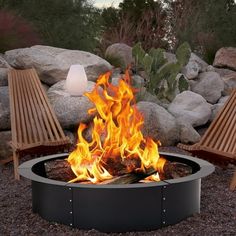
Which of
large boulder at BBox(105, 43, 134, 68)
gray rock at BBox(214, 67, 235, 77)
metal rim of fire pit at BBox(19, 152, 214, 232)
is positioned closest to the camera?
metal rim of fire pit at BBox(19, 152, 214, 232)

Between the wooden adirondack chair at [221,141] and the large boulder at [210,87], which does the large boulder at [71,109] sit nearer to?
the wooden adirondack chair at [221,141]

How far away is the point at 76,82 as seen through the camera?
21.3 feet

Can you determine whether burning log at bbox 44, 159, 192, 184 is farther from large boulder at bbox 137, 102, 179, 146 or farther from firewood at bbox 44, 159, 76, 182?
large boulder at bbox 137, 102, 179, 146

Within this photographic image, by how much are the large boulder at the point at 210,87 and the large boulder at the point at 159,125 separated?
278 centimetres

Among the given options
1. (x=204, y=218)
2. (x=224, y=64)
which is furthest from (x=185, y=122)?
(x=224, y=64)

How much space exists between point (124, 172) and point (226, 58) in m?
8.64

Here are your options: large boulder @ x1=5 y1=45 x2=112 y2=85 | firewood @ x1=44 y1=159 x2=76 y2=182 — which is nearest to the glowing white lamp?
large boulder @ x1=5 y1=45 x2=112 y2=85

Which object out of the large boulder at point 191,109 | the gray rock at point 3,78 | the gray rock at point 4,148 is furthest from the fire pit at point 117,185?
the large boulder at point 191,109

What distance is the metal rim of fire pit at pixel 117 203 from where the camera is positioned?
3213 millimetres

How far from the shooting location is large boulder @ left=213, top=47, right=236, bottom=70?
38.6 feet

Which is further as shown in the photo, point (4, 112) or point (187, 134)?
point (187, 134)

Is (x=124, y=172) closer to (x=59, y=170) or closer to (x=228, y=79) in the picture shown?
(x=59, y=170)

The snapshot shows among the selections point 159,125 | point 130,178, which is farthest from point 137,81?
point 130,178

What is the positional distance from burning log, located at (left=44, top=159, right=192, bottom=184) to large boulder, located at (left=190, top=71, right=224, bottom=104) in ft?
16.7
